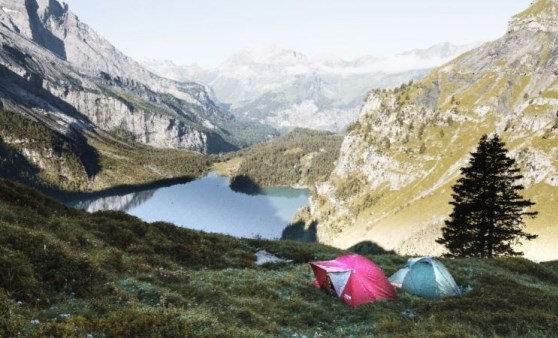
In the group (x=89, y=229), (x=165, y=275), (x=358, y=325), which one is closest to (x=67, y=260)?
(x=165, y=275)

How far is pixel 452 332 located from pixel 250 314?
8.63 m

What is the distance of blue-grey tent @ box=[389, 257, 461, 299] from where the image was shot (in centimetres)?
2736

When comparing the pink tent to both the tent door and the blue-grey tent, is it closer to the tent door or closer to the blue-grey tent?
the tent door

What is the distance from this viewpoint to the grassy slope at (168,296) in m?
A: 15.3

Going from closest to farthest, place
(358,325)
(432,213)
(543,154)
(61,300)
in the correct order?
(61,300) → (358,325) → (543,154) → (432,213)

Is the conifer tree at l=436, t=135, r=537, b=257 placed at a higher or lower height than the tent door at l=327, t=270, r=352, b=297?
higher

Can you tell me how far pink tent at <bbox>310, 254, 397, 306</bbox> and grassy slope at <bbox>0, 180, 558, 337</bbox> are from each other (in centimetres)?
80

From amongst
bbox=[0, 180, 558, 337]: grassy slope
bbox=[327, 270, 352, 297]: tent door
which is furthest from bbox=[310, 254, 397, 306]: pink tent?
bbox=[0, 180, 558, 337]: grassy slope

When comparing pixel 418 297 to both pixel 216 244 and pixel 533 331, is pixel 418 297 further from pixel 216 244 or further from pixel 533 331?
pixel 216 244

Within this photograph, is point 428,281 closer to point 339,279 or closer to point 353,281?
point 353,281

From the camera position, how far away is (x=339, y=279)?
25.7 metres

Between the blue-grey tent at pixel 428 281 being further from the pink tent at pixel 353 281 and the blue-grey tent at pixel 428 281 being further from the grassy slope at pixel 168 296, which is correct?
the pink tent at pixel 353 281

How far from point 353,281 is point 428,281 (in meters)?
5.93

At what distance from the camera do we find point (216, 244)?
1480 inches
